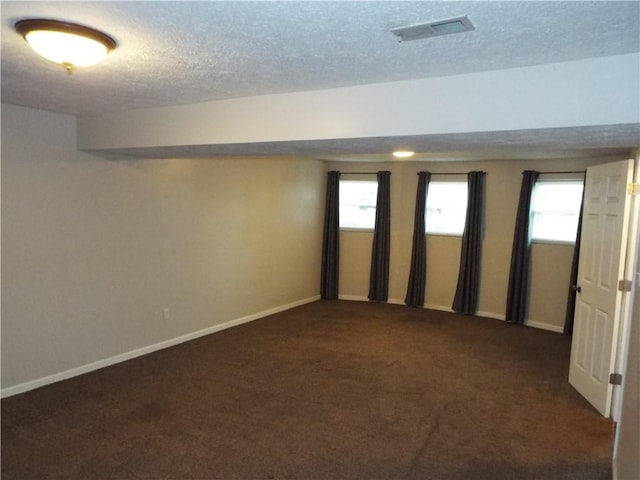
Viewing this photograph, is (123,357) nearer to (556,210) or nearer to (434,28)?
(434,28)

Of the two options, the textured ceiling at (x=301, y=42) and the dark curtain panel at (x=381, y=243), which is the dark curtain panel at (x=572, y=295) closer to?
the dark curtain panel at (x=381, y=243)

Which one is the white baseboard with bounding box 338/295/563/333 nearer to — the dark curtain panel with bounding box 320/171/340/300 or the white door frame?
the dark curtain panel with bounding box 320/171/340/300

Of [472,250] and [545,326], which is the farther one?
[472,250]

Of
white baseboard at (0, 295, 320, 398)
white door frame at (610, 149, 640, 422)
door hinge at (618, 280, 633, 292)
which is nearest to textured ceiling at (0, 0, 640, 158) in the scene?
white door frame at (610, 149, 640, 422)

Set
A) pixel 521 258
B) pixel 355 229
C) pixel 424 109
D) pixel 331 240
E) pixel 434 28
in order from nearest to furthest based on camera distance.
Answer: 1. pixel 434 28
2. pixel 424 109
3. pixel 521 258
4. pixel 331 240
5. pixel 355 229

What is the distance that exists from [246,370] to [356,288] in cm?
364

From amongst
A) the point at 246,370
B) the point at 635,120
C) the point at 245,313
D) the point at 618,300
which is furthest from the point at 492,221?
the point at 635,120

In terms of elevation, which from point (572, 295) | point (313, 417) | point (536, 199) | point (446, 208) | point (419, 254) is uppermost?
point (536, 199)

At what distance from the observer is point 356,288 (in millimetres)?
7641

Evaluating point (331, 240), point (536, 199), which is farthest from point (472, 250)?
point (331, 240)

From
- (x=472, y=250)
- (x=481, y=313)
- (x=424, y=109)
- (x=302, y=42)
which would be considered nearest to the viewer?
(x=302, y=42)

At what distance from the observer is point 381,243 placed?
7.31 meters

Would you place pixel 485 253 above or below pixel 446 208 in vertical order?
below

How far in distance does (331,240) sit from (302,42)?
563cm
